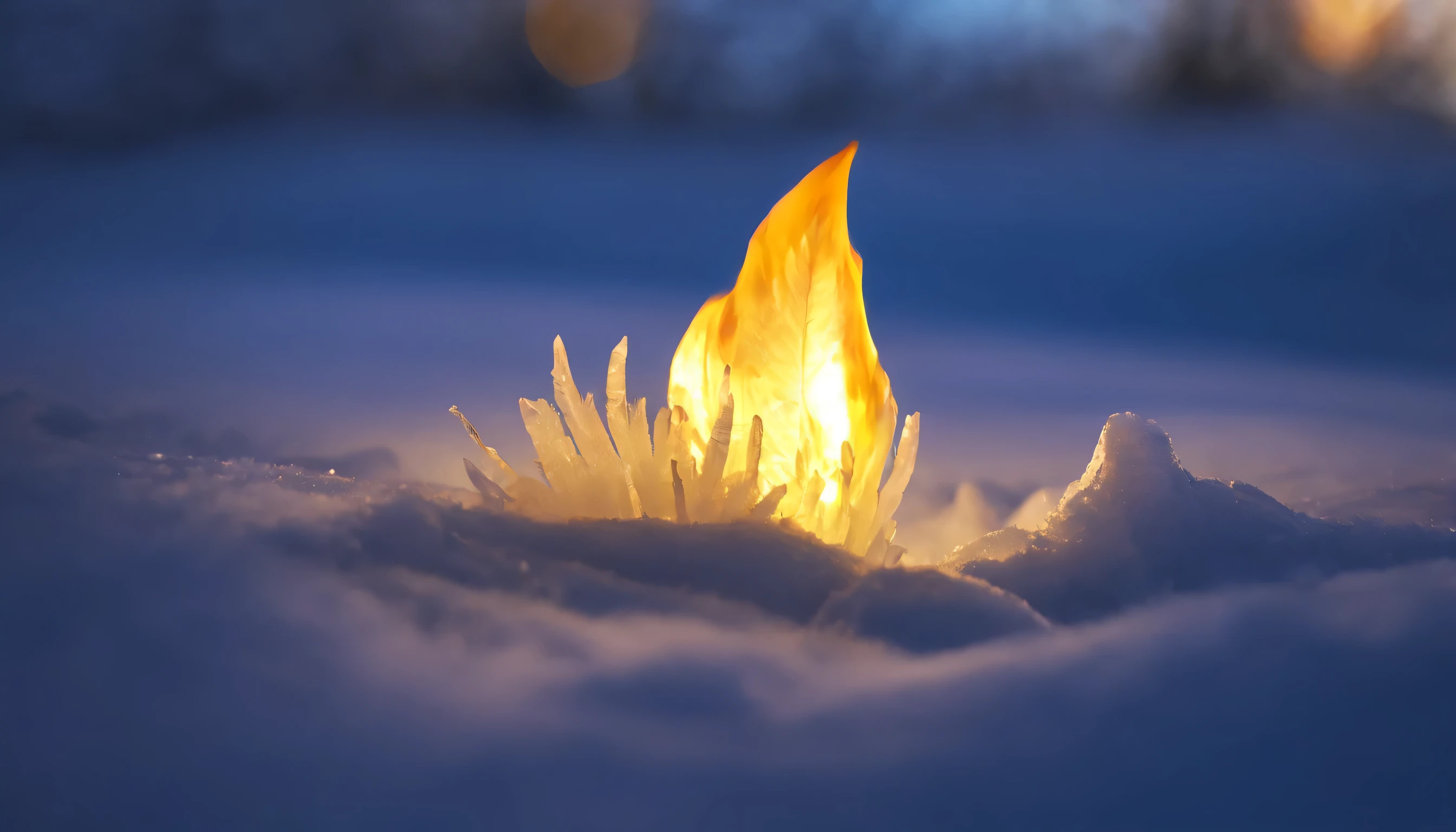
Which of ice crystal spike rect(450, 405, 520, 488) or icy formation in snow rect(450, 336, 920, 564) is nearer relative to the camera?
icy formation in snow rect(450, 336, 920, 564)

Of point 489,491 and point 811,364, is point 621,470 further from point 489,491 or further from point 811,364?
point 811,364

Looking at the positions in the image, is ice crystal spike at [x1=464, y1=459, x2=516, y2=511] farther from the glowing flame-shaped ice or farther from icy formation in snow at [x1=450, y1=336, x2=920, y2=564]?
the glowing flame-shaped ice

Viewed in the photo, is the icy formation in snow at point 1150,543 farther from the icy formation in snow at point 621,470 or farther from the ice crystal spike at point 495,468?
the ice crystal spike at point 495,468

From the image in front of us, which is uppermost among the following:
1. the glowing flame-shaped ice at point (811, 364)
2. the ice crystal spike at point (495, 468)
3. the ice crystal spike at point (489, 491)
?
the glowing flame-shaped ice at point (811, 364)

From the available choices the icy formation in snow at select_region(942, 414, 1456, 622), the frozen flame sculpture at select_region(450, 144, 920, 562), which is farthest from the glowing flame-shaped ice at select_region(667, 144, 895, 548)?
the icy formation in snow at select_region(942, 414, 1456, 622)

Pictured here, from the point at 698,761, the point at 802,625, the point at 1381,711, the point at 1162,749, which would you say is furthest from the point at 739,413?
the point at 1381,711

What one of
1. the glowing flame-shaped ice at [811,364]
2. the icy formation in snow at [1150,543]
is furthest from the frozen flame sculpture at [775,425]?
the icy formation in snow at [1150,543]

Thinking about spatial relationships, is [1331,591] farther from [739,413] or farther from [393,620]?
[393,620]

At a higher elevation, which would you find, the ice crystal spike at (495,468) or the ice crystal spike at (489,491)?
the ice crystal spike at (495,468)
